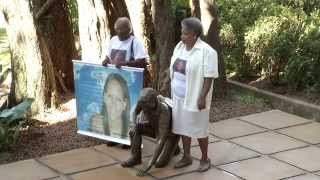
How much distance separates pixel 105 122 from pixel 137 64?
2.62ft

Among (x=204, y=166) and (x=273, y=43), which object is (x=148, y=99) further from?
(x=273, y=43)

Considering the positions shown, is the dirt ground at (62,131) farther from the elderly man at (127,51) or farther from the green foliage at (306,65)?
the elderly man at (127,51)

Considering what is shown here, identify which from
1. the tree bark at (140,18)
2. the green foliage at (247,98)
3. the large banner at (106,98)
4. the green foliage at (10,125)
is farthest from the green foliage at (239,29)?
the green foliage at (10,125)

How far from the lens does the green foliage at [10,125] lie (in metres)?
6.32

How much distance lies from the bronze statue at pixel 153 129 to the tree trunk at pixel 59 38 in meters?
3.11

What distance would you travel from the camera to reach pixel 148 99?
5.49 metres

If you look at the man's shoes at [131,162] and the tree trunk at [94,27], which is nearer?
the man's shoes at [131,162]

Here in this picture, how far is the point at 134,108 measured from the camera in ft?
19.9

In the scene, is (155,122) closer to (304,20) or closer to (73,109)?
(73,109)

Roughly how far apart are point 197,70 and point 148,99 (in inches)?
21.9

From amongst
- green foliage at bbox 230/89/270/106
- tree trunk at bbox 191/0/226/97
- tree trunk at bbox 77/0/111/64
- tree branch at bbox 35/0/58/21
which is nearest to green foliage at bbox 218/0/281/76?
green foliage at bbox 230/89/270/106

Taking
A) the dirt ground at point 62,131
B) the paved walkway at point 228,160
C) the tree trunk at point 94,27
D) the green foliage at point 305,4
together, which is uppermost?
the green foliage at point 305,4

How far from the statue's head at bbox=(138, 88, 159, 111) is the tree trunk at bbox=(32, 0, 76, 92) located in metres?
3.31

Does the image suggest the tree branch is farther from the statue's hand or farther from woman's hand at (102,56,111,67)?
the statue's hand
